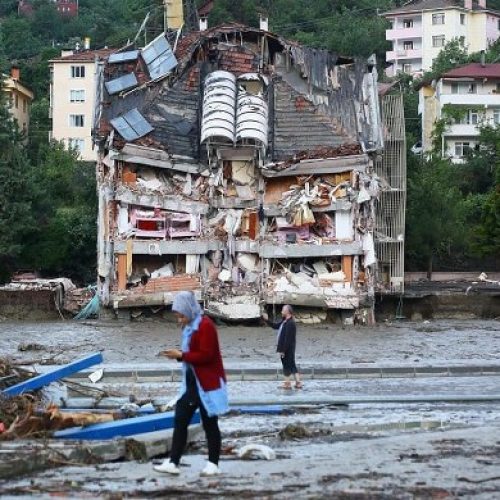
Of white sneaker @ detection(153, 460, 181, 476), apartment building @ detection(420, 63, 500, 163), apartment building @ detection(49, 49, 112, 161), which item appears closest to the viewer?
white sneaker @ detection(153, 460, 181, 476)

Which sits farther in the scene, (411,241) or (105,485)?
(411,241)

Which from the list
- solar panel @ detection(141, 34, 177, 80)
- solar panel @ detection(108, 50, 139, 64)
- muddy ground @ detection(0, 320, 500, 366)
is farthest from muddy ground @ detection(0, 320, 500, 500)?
solar panel @ detection(108, 50, 139, 64)

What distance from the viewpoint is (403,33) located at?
11294 cm

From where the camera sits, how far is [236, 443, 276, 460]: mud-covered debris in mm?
14005

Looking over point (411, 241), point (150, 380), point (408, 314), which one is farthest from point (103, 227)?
point (150, 380)

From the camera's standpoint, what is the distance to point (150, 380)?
23922 mm

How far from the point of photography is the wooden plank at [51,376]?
51.3 ft

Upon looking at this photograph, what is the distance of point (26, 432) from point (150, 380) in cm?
920

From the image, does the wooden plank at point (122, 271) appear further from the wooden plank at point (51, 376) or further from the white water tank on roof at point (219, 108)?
the wooden plank at point (51, 376)

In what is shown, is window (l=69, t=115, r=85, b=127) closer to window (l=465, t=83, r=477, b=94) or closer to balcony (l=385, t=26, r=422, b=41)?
window (l=465, t=83, r=477, b=94)

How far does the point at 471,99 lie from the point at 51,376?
7691 cm

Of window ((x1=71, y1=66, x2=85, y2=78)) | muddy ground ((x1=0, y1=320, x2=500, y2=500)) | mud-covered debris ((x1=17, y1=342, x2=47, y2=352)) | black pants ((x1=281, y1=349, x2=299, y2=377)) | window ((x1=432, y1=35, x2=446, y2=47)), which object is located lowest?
muddy ground ((x1=0, y1=320, x2=500, y2=500))

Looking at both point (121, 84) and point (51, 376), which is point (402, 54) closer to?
point (121, 84)

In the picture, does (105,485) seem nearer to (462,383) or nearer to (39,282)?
(462,383)
